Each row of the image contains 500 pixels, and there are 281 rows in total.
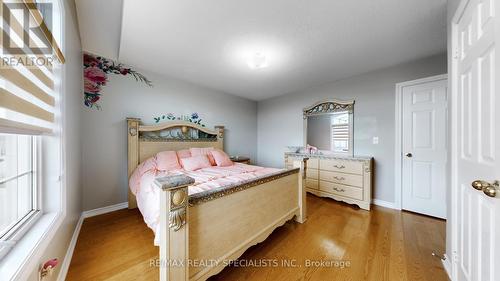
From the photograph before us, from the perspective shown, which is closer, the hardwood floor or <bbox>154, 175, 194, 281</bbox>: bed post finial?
<bbox>154, 175, 194, 281</bbox>: bed post finial

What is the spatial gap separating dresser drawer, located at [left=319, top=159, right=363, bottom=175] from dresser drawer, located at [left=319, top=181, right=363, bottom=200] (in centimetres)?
25

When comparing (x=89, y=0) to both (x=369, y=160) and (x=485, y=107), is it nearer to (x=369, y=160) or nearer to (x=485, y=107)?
(x=485, y=107)

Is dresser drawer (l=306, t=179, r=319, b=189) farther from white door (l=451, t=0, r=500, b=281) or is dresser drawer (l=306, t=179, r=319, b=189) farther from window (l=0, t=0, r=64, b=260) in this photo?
window (l=0, t=0, r=64, b=260)

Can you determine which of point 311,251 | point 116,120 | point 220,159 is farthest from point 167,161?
A: point 311,251

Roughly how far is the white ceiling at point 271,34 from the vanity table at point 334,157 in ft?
2.78

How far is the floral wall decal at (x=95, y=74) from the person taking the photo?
7.88ft

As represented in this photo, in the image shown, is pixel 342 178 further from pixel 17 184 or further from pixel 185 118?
pixel 17 184

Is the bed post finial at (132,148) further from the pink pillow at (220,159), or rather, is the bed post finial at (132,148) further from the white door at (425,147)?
the white door at (425,147)

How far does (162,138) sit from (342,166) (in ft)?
10.2

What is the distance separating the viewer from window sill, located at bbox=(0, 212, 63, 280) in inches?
27.6

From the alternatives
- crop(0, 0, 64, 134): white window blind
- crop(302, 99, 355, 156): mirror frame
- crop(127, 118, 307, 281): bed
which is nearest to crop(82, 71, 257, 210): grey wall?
crop(127, 118, 307, 281): bed

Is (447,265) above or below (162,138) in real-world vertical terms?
below

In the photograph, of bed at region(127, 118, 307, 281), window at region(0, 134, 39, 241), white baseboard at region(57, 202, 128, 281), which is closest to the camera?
window at region(0, 134, 39, 241)

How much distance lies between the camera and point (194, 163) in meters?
2.66
